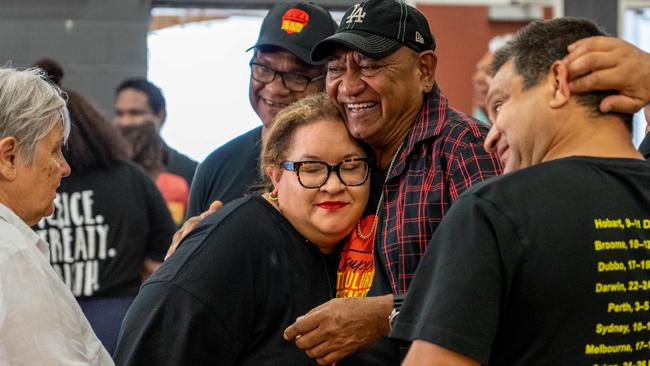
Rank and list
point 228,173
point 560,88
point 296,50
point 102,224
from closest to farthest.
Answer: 1. point 560,88
2. point 296,50
3. point 228,173
4. point 102,224

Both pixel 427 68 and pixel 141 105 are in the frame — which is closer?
pixel 427 68

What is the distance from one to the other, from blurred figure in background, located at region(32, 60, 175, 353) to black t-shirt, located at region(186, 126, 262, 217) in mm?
652

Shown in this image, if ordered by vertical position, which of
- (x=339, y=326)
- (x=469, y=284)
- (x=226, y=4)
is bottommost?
(x=339, y=326)

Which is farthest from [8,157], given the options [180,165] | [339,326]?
[180,165]

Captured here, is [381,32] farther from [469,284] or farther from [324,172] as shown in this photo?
[469,284]

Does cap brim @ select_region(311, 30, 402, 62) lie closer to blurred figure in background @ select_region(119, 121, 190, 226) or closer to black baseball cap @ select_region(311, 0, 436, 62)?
black baseball cap @ select_region(311, 0, 436, 62)

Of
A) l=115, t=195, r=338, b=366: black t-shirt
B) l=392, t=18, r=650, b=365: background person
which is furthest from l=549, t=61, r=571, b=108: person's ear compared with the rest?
l=115, t=195, r=338, b=366: black t-shirt

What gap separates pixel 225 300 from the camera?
8.83 ft

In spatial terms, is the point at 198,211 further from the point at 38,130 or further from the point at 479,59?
the point at 479,59

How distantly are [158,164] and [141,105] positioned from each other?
1.55ft

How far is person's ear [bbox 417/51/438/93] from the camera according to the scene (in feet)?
9.44

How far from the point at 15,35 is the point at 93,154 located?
2.71 m

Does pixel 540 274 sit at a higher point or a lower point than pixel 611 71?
lower

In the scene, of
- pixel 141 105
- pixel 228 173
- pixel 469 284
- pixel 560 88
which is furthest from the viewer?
pixel 141 105
